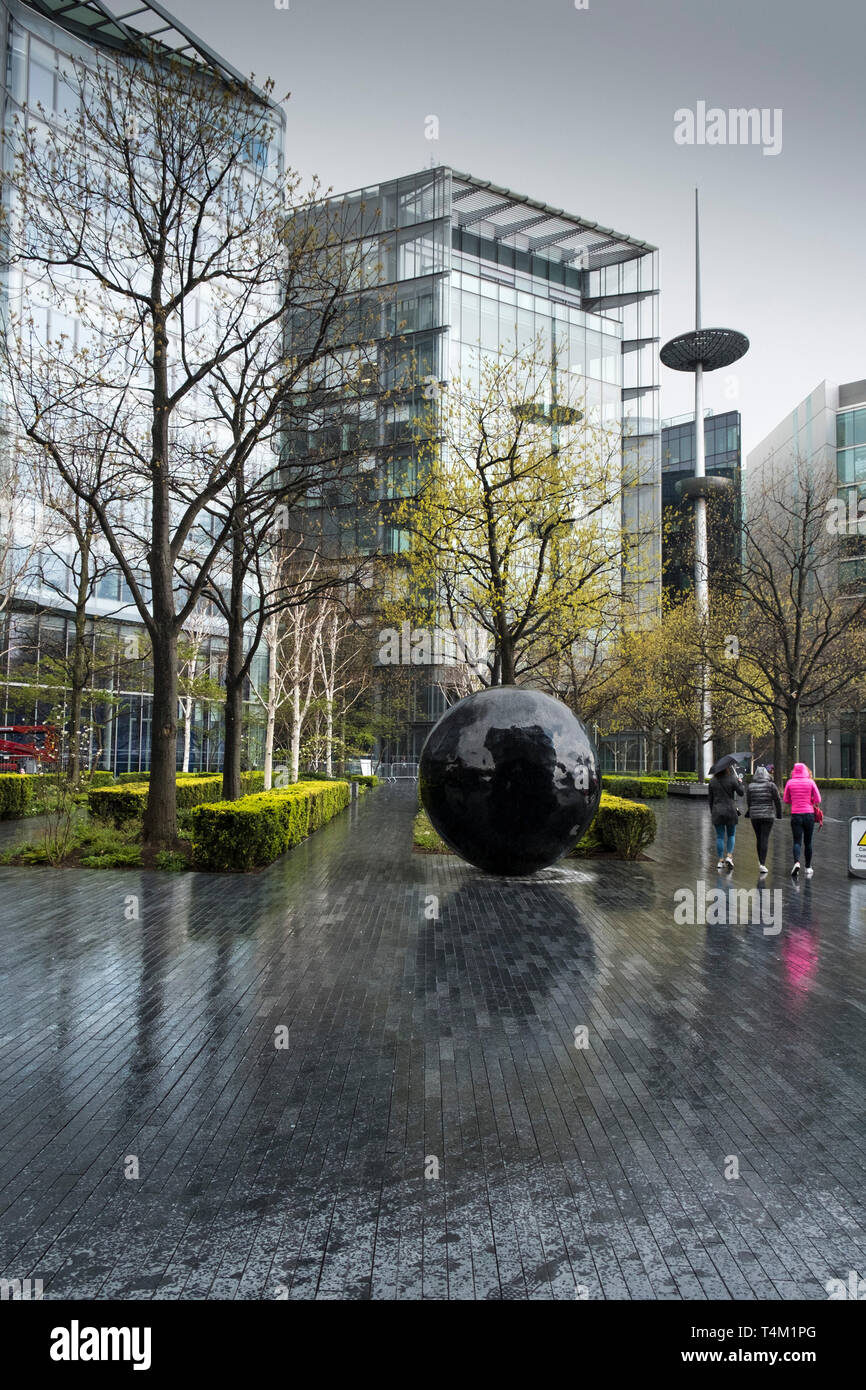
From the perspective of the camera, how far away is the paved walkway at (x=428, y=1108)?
3.46 m

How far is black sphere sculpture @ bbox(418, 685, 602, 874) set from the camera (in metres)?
7.33

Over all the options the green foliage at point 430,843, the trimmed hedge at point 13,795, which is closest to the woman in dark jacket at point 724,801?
the green foliage at point 430,843

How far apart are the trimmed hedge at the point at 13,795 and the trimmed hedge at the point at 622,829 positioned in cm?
1432

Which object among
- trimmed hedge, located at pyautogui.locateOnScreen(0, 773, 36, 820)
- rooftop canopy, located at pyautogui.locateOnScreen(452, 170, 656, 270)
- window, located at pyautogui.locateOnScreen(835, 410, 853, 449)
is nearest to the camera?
trimmed hedge, located at pyautogui.locateOnScreen(0, 773, 36, 820)

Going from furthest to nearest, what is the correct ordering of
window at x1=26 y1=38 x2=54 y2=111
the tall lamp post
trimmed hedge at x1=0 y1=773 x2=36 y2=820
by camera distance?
the tall lamp post
window at x1=26 y1=38 x2=54 y2=111
trimmed hedge at x1=0 y1=773 x2=36 y2=820

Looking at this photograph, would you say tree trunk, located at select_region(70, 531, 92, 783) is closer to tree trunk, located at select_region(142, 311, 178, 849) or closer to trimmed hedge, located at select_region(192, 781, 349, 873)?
tree trunk, located at select_region(142, 311, 178, 849)

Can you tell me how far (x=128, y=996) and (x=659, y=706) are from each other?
33.0 meters

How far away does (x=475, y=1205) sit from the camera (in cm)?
384

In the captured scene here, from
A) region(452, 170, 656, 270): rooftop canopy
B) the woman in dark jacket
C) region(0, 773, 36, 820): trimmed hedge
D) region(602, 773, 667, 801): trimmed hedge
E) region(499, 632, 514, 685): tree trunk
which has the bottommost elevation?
region(602, 773, 667, 801): trimmed hedge

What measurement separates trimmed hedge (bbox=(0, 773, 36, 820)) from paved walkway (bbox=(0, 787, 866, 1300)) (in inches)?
497

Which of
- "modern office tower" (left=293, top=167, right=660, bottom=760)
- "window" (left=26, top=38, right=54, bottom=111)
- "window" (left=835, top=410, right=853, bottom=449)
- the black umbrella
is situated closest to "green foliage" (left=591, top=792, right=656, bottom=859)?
the black umbrella

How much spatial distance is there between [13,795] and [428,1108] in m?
19.6

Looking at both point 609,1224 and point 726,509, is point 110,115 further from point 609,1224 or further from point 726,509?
point 726,509
